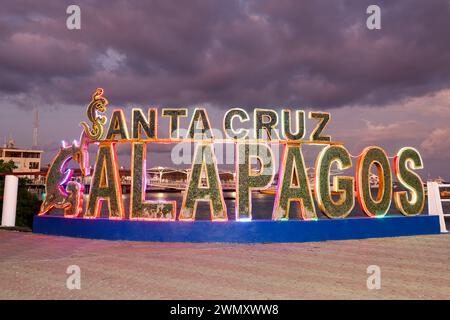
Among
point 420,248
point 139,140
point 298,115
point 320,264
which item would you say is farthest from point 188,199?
point 420,248

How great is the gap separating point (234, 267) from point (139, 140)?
5.53m

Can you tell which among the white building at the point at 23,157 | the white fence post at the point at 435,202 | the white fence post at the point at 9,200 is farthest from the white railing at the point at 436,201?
the white building at the point at 23,157

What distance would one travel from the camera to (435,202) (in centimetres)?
1478

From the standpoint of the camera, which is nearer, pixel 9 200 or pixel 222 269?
pixel 222 269

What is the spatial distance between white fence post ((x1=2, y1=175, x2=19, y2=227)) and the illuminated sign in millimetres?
1670

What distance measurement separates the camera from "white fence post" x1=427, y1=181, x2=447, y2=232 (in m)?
14.7

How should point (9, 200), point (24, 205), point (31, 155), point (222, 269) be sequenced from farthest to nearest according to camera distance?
point (31, 155)
point (24, 205)
point (9, 200)
point (222, 269)

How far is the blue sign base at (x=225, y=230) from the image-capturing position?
11594 mm

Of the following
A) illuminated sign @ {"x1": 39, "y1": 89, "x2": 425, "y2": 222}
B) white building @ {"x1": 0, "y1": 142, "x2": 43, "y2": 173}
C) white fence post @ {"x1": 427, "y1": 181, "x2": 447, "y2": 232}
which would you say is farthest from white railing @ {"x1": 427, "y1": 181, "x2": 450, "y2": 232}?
white building @ {"x1": 0, "y1": 142, "x2": 43, "y2": 173}

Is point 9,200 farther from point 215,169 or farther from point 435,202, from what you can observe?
point 435,202

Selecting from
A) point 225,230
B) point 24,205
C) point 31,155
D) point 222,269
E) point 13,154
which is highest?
A: point 31,155

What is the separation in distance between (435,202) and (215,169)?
7795mm

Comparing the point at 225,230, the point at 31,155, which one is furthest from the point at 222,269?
the point at 31,155
